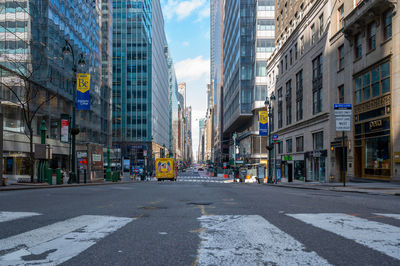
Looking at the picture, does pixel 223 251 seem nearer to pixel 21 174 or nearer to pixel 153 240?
pixel 153 240

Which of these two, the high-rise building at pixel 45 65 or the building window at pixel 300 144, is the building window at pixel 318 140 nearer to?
the building window at pixel 300 144

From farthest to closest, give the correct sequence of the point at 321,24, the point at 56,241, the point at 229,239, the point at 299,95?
the point at 299,95, the point at 321,24, the point at 229,239, the point at 56,241

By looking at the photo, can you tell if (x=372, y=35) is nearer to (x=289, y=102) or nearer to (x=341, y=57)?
(x=341, y=57)

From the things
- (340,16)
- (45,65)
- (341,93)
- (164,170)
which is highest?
(340,16)

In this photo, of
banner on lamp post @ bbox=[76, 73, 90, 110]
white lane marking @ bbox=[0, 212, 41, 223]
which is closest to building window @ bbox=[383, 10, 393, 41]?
banner on lamp post @ bbox=[76, 73, 90, 110]

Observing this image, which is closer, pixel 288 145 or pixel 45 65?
pixel 45 65

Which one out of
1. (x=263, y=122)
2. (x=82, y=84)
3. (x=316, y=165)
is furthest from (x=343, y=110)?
(x=263, y=122)

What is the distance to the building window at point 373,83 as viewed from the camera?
25422mm

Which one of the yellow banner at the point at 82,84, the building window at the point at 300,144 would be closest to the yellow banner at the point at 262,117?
the building window at the point at 300,144

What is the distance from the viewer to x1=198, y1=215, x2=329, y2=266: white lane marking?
3.49 m

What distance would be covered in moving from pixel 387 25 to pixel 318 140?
53.6ft

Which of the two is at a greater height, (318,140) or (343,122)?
(343,122)

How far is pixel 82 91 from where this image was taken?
993 inches

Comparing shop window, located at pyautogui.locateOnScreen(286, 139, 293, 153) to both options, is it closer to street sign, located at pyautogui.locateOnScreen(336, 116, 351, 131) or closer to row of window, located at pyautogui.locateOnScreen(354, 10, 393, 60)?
row of window, located at pyautogui.locateOnScreen(354, 10, 393, 60)
